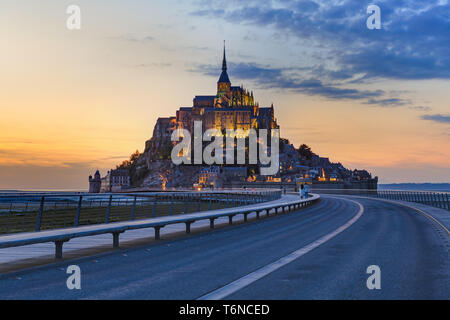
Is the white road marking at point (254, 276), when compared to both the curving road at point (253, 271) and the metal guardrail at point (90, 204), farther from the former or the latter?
the metal guardrail at point (90, 204)

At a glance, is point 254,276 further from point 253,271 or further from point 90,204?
point 90,204

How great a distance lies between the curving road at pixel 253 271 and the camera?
7477mm

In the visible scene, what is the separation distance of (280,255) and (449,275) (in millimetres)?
3781

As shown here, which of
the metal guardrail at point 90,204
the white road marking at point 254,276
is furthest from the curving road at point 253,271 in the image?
the metal guardrail at point 90,204

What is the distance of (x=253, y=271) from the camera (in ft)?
31.0

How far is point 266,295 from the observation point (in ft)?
23.9

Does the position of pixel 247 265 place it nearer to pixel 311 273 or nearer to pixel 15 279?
pixel 311 273

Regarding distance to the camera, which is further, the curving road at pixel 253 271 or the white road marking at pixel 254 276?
the curving road at pixel 253 271

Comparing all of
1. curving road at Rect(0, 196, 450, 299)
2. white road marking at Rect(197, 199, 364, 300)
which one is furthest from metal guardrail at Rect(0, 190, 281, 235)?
white road marking at Rect(197, 199, 364, 300)

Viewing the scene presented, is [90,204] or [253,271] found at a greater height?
[253,271]

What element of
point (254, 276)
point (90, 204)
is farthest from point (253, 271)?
point (90, 204)

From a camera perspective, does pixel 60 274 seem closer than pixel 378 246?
Yes
